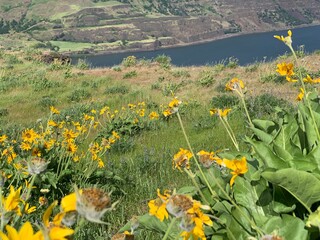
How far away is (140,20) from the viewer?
9906cm

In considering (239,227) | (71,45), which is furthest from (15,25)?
(239,227)

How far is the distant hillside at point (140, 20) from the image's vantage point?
84500 mm

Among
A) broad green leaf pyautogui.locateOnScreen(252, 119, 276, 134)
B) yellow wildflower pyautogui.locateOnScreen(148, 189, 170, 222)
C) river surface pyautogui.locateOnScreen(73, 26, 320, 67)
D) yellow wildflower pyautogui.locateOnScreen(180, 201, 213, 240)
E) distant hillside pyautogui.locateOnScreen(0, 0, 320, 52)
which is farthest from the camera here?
distant hillside pyautogui.locateOnScreen(0, 0, 320, 52)

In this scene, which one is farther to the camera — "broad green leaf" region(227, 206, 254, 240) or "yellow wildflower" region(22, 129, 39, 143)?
"yellow wildflower" region(22, 129, 39, 143)

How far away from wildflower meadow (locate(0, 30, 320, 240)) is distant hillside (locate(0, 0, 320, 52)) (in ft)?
222

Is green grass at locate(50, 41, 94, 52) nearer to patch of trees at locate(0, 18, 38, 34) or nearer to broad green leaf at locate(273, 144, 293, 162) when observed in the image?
patch of trees at locate(0, 18, 38, 34)

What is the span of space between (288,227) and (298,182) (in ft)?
0.52

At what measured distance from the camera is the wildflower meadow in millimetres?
939

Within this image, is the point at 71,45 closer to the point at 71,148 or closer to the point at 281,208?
the point at 71,148

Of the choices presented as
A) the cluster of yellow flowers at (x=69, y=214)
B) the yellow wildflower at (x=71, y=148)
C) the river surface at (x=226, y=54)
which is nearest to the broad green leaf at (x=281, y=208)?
the cluster of yellow flowers at (x=69, y=214)

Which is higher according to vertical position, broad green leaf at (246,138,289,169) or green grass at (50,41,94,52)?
broad green leaf at (246,138,289,169)

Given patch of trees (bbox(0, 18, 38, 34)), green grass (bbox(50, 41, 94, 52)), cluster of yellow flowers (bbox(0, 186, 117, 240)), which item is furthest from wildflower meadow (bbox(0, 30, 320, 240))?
patch of trees (bbox(0, 18, 38, 34))

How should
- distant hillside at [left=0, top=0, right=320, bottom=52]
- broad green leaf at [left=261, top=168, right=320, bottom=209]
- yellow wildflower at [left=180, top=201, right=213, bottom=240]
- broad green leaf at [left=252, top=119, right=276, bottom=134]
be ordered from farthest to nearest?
distant hillside at [left=0, top=0, right=320, bottom=52] → broad green leaf at [left=252, top=119, right=276, bottom=134] → broad green leaf at [left=261, top=168, right=320, bottom=209] → yellow wildflower at [left=180, top=201, right=213, bottom=240]

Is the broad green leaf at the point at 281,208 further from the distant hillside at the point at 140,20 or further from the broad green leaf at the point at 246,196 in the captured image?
the distant hillside at the point at 140,20
